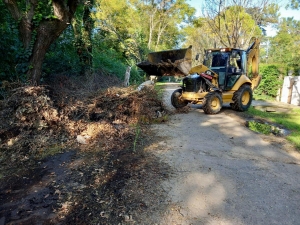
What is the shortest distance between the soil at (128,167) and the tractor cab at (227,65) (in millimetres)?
2666

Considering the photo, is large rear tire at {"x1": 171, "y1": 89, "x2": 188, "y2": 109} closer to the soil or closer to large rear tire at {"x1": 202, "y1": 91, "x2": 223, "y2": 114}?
large rear tire at {"x1": 202, "y1": 91, "x2": 223, "y2": 114}

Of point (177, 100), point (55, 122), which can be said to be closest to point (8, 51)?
point (55, 122)

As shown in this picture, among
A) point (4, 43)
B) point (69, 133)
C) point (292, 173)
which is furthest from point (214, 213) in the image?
point (4, 43)

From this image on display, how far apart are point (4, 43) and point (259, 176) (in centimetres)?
736

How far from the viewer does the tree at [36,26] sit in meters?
6.16

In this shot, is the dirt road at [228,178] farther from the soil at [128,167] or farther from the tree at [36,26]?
the tree at [36,26]

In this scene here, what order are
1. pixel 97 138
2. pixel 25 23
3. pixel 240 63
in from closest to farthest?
pixel 97 138 < pixel 25 23 < pixel 240 63

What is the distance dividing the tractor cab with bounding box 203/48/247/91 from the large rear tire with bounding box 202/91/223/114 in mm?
974

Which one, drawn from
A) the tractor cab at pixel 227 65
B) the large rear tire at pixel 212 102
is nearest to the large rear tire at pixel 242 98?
the tractor cab at pixel 227 65

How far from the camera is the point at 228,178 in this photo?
3807 millimetres

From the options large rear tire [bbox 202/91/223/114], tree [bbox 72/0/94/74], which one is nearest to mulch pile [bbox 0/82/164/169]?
large rear tire [bbox 202/91/223/114]

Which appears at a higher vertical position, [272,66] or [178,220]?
[272,66]

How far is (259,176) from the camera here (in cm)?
393

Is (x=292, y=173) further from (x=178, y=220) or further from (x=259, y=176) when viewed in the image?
(x=178, y=220)
